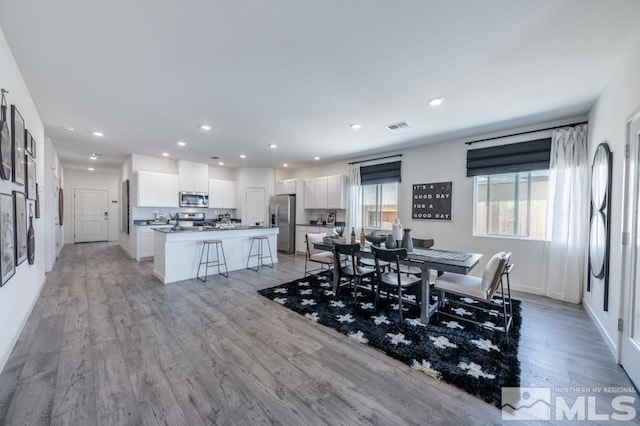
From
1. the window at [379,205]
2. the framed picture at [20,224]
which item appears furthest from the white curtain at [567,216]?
the framed picture at [20,224]

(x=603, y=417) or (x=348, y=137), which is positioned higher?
(x=348, y=137)

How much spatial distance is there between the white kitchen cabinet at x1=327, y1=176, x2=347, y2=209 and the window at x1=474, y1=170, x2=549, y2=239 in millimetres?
2926

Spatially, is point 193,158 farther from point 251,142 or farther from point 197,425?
point 197,425

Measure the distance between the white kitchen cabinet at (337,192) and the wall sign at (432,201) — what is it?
183 cm

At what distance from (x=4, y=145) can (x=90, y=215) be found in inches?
363

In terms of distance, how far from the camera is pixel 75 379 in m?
1.84

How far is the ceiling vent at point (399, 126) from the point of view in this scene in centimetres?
380

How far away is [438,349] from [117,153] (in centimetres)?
745

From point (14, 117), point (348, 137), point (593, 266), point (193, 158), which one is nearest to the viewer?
point (14, 117)

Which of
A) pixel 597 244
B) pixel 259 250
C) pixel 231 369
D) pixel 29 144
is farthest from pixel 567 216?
pixel 29 144

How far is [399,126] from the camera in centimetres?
390

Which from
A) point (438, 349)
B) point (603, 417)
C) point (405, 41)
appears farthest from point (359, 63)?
point (603, 417)

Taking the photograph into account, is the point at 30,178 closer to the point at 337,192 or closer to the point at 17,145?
the point at 17,145

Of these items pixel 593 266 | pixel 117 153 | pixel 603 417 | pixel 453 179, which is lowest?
pixel 603 417
